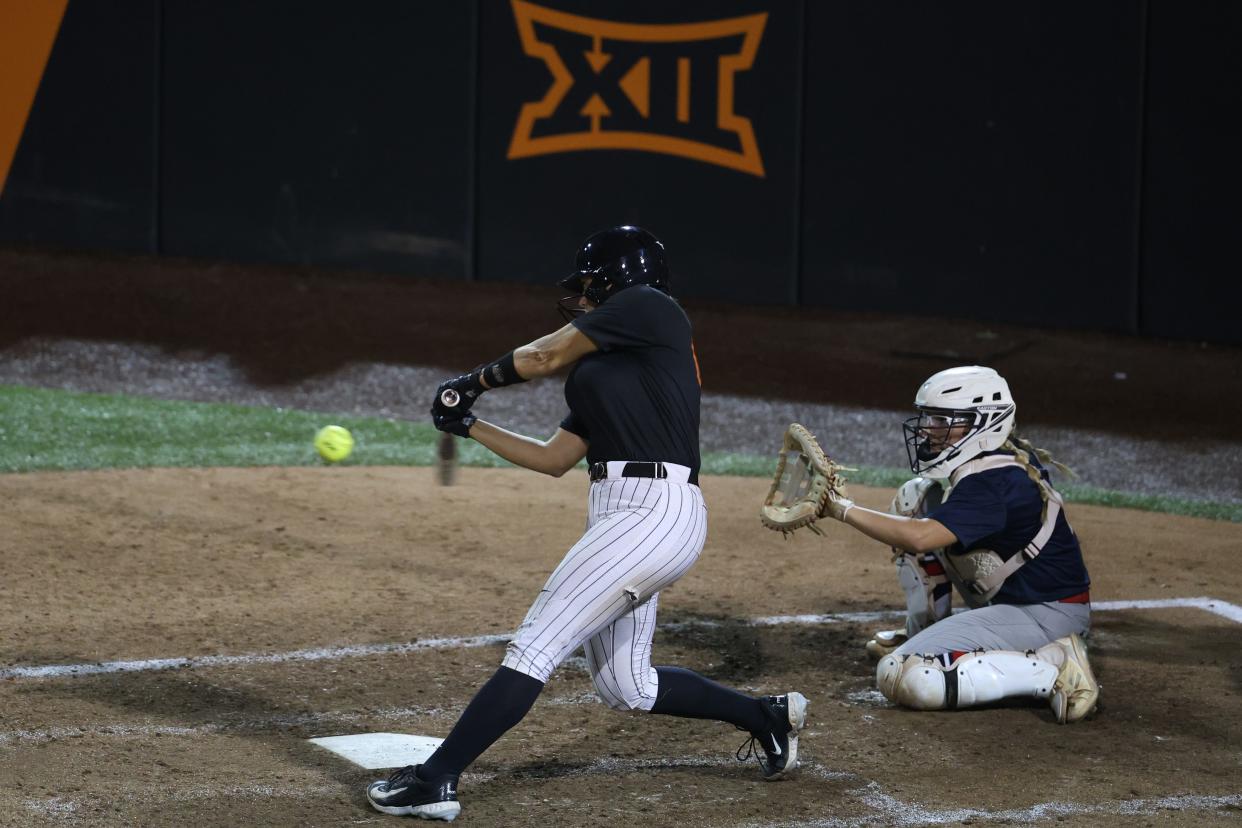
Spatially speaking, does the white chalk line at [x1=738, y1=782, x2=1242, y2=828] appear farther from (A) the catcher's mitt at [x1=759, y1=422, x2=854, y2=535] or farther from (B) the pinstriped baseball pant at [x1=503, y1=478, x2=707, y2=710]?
(A) the catcher's mitt at [x1=759, y1=422, x2=854, y2=535]

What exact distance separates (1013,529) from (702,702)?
1.35 meters

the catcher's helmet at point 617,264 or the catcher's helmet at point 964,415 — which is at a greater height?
the catcher's helmet at point 617,264

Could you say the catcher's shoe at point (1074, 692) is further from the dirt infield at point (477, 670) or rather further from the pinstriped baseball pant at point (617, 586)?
the pinstriped baseball pant at point (617, 586)

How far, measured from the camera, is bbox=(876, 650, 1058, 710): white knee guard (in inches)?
201

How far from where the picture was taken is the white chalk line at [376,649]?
542cm

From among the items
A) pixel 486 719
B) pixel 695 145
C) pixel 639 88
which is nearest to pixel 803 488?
pixel 486 719

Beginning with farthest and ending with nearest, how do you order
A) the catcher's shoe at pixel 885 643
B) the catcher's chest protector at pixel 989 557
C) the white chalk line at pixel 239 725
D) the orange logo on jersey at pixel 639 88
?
the orange logo on jersey at pixel 639 88, the catcher's shoe at pixel 885 643, the catcher's chest protector at pixel 989 557, the white chalk line at pixel 239 725

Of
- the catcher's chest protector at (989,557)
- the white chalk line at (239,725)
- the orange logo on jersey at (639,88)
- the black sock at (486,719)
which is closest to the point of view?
the black sock at (486,719)

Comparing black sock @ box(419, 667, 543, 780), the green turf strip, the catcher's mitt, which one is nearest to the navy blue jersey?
the catcher's mitt

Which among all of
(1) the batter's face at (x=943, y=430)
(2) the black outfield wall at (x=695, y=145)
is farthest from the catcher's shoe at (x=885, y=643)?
(2) the black outfield wall at (x=695, y=145)

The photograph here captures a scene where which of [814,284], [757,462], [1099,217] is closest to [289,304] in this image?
[814,284]

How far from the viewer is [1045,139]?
41.5ft

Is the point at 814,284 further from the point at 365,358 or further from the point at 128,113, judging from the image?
the point at 128,113

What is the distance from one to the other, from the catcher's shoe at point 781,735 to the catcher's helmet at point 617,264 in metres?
1.21
